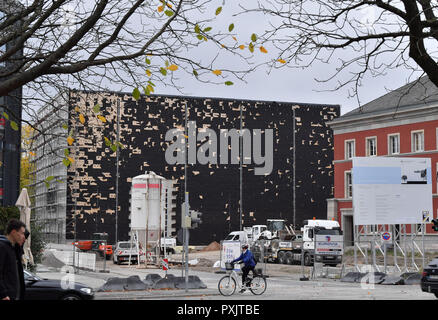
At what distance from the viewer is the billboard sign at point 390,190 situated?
3562 centimetres

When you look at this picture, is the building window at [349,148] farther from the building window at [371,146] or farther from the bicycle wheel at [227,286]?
the bicycle wheel at [227,286]

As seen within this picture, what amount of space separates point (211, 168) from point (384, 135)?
23445 millimetres

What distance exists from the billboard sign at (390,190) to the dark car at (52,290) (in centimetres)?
2061

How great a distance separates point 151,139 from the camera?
79.0 metres

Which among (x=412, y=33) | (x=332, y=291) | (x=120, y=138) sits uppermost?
(x=120, y=138)

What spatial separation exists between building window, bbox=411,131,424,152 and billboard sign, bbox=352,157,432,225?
23.8 meters

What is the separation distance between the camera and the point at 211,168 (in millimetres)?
81125

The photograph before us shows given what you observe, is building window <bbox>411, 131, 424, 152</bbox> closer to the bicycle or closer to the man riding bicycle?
the bicycle

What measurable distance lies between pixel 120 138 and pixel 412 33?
6866 cm

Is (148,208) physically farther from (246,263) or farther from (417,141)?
(417,141)

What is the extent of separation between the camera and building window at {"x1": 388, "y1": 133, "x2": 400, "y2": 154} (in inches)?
2479
